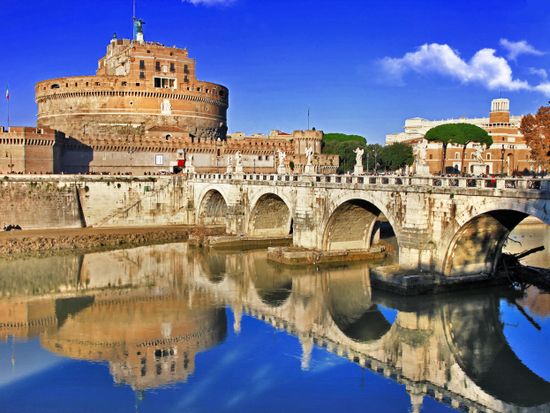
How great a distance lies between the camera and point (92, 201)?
42.9 metres

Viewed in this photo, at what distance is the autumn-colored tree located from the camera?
1747 inches

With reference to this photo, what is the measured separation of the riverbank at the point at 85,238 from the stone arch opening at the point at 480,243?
64.3 feet

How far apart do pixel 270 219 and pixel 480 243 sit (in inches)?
654

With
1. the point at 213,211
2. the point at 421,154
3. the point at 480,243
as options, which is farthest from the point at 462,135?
the point at 480,243

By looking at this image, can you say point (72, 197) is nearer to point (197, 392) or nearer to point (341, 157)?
point (197, 392)

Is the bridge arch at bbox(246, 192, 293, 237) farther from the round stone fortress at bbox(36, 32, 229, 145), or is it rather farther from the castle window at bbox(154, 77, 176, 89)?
the castle window at bbox(154, 77, 176, 89)

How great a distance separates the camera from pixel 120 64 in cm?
6494

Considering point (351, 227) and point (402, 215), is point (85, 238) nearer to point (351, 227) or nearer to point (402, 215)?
point (351, 227)

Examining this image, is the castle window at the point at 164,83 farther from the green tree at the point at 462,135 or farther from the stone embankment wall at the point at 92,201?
the green tree at the point at 462,135

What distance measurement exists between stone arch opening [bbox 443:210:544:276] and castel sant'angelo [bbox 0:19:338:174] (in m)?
33.1

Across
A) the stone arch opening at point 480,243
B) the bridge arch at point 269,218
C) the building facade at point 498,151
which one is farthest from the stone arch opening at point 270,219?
the building facade at point 498,151

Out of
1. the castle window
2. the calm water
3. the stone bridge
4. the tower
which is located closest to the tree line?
A: the tower

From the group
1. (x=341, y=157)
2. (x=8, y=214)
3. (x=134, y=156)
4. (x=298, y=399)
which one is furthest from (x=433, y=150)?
(x=298, y=399)

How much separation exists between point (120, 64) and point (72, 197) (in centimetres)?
2757
